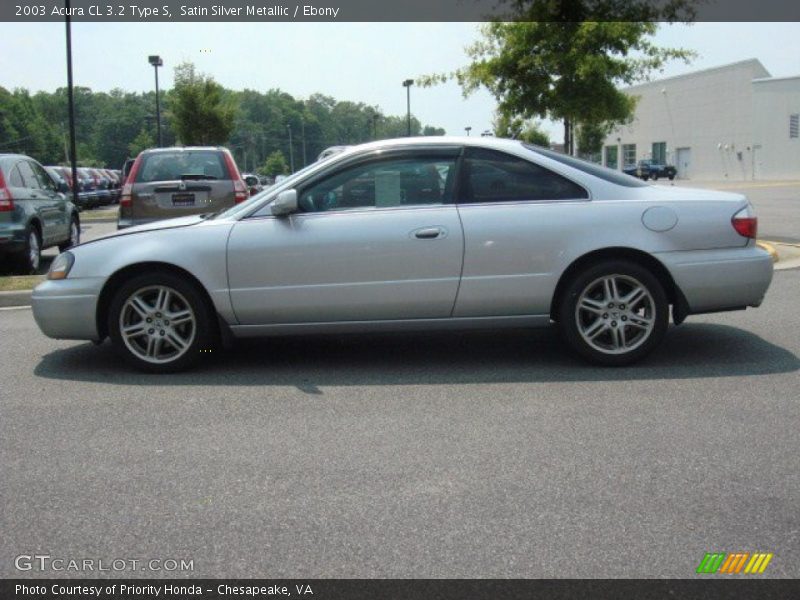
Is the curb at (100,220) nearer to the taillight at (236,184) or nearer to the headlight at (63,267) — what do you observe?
the taillight at (236,184)

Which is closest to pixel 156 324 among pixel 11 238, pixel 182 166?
pixel 182 166

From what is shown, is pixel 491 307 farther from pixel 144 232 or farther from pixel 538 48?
pixel 538 48

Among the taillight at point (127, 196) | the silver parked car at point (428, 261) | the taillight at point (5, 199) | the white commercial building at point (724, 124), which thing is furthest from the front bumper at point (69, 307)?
the white commercial building at point (724, 124)

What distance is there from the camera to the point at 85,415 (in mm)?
5266

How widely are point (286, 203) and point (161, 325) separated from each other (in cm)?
123

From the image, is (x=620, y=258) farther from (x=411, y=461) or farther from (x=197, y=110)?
(x=197, y=110)

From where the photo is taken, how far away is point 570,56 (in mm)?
17344

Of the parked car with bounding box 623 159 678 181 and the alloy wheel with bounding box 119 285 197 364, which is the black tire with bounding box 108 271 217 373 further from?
the parked car with bounding box 623 159 678 181

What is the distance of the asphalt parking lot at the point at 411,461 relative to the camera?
336 cm

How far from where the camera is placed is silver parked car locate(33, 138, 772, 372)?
605 centimetres

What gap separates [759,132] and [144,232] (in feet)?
229
